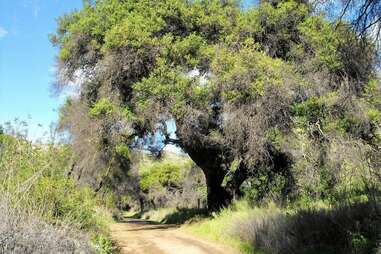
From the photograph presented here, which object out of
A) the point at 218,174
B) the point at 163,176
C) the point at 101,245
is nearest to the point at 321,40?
the point at 218,174

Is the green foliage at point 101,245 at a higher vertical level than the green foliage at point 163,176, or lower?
lower

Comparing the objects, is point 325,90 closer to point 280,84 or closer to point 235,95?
point 280,84

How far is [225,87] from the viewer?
18.7 metres

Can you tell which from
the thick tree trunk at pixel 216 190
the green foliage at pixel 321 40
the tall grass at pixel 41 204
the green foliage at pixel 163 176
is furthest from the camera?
the green foliage at pixel 163 176

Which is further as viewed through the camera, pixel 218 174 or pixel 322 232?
pixel 218 174

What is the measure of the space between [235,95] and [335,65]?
4166 mm

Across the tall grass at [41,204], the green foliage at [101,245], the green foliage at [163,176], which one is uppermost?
the green foliage at [163,176]

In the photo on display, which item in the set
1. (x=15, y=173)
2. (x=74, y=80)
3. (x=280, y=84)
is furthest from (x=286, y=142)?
(x=15, y=173)

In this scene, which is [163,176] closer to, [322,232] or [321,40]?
[321,40]

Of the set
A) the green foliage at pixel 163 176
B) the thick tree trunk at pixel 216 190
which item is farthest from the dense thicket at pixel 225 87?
the green foliage at pixel 163 176

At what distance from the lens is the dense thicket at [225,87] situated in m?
18.3

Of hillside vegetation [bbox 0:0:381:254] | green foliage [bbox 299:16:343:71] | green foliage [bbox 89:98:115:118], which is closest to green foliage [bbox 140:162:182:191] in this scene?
hillside vegetation [bbox 0:0:381:254]

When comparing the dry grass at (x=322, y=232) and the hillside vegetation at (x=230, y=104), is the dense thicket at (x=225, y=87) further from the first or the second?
the dry grass at (x=322, y=232)

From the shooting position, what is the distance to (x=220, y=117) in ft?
66.7
